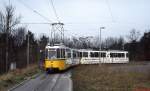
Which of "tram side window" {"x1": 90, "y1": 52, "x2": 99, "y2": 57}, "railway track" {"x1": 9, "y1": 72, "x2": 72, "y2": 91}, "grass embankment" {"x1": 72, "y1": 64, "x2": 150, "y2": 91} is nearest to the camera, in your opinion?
"grass embankment" {"x1": 72, "y1": 64, "x2": 150, "y2": 91}

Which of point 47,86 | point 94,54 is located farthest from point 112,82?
point 94,54

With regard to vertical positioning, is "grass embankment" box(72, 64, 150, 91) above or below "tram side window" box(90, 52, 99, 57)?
below

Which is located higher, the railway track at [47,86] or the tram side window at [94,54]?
the tram side window at [94,54]

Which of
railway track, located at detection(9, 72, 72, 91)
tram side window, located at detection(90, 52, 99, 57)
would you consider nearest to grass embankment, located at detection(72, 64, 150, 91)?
railway track, located at detection(9, 72, 72, 91)

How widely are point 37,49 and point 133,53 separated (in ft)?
181

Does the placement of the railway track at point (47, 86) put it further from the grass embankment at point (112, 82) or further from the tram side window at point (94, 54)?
the tram side window at point (94, 54)

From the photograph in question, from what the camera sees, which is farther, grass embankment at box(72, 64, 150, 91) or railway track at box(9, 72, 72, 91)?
railway track at box(9, 72, 72, 91)

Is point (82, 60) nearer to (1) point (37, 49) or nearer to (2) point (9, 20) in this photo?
(1) point (37, 49)

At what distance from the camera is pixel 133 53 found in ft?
339

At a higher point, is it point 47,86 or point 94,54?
point 94,54

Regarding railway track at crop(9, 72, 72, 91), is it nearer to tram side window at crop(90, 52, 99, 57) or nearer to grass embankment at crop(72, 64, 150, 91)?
grass embankment at crop(72, 64, 150, 91)

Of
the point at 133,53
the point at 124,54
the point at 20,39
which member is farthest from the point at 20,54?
the point at 133,53

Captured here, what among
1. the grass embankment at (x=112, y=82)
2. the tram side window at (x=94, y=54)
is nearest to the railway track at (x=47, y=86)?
the grass embankment at (x=112, y=82)

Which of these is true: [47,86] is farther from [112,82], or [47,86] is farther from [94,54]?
[94,54]
